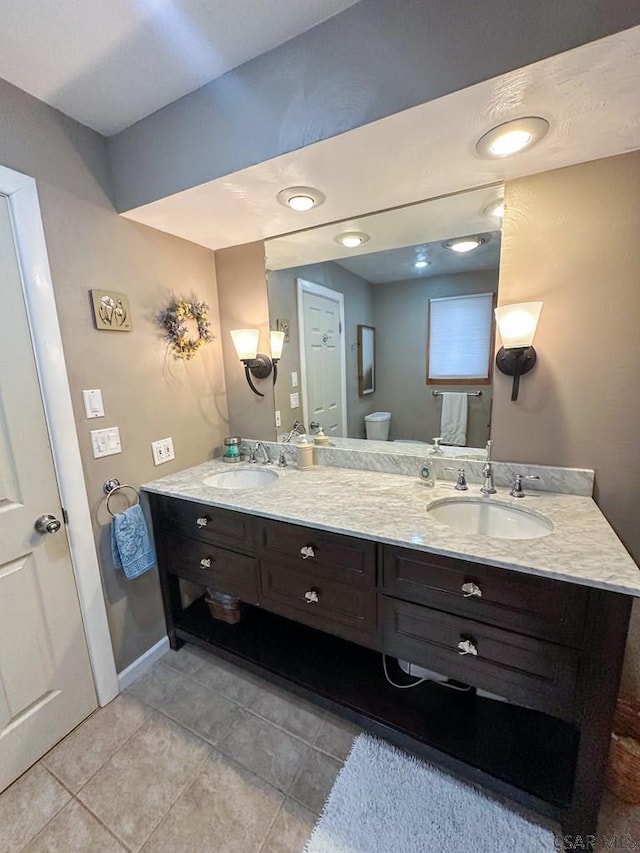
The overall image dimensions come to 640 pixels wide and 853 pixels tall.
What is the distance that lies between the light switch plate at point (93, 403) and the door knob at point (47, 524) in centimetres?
42

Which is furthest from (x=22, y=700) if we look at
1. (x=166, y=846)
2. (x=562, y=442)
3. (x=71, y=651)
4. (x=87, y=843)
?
(x=562, y=442)

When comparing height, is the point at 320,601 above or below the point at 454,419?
below

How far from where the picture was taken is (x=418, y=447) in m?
1.75

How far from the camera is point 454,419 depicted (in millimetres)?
1660

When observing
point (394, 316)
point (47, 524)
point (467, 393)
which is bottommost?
point (47, 524)

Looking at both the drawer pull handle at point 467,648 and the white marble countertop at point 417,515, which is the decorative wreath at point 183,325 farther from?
the drawer pull handle at point 467,648

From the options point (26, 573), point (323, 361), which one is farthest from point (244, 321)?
point (26, 573)

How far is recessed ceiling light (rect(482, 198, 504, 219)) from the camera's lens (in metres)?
1.39

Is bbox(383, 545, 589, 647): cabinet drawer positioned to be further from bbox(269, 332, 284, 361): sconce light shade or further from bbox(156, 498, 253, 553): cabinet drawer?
bbox(269, 332, 284, 361): sconce light shade

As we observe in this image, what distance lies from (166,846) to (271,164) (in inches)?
86.9

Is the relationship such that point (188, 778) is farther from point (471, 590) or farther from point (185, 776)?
point (471, 590)

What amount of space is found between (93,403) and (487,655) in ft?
5.71

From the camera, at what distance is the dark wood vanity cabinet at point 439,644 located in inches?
38.3

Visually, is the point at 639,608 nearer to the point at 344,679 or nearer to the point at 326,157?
the point at 344,679
